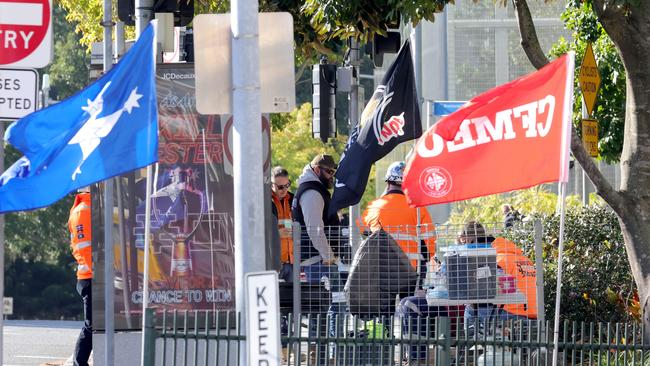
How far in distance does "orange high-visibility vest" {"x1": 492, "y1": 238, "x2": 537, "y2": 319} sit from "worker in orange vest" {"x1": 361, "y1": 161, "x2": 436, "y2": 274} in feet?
1.95

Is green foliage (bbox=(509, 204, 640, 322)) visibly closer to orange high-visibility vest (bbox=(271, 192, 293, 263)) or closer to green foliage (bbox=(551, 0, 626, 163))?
orange high-visibility vest (bbox=(271, 192, 293, 263))

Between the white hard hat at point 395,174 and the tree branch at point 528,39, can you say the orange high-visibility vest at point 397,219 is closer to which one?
the white hard hat at point 395,174

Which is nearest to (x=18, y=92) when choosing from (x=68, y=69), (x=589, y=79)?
(x=589, y=79)

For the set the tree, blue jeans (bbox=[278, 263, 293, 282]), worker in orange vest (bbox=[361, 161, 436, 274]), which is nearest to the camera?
the tree

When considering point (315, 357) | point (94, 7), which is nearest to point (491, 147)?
point (315, 357)

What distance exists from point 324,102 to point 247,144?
25.3ft

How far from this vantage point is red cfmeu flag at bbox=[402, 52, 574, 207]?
8.36 m

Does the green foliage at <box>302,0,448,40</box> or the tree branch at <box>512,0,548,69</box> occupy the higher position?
the green foliage at <box>302,0,448,40</box>

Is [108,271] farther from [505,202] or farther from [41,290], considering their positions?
[41,290]

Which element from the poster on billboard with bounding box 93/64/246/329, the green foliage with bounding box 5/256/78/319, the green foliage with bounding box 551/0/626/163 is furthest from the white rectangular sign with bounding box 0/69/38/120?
the green foliage with bounding box 5/256/78/319

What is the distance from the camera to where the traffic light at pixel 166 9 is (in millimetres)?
12203

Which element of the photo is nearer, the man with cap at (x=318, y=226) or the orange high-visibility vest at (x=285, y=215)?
the man with cap at (x=318, y=226)

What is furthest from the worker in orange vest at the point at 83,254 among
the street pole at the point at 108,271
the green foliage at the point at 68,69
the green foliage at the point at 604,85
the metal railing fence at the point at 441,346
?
the green foliage at the point at 68,69

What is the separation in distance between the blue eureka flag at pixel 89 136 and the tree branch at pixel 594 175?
11.4ft
